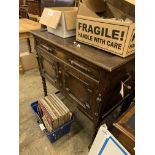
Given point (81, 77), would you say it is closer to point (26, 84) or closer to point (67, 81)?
point (67, 81)

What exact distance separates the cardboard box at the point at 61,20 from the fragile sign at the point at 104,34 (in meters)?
0.13

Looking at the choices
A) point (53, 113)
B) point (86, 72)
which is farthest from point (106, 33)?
point (53, 113)

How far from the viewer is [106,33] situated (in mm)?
903

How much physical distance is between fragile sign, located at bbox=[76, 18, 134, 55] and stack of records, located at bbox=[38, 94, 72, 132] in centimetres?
71

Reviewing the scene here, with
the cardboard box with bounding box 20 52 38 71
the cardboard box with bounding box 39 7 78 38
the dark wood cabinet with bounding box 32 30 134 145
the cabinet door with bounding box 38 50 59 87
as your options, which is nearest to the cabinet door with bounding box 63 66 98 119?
the dark wood cabinet with bounding box 32 30 134 145

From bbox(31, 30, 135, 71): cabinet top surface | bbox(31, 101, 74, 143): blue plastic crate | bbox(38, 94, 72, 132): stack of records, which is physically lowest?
bbox(31, 101, 74, 143): blue plastic crate

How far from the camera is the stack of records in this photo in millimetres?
1338

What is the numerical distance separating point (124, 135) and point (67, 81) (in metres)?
0.61

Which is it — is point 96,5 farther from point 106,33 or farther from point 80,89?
point 80,89

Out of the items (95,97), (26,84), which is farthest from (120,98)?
(26,84)

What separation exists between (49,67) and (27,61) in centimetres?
123

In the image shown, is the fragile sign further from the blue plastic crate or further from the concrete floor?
the concrete floor

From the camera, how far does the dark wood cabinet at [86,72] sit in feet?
2.87

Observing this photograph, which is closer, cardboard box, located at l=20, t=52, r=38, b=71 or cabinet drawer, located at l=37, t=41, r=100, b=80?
cabinet drawer, located at l=37, t=41, r=100, b=80
